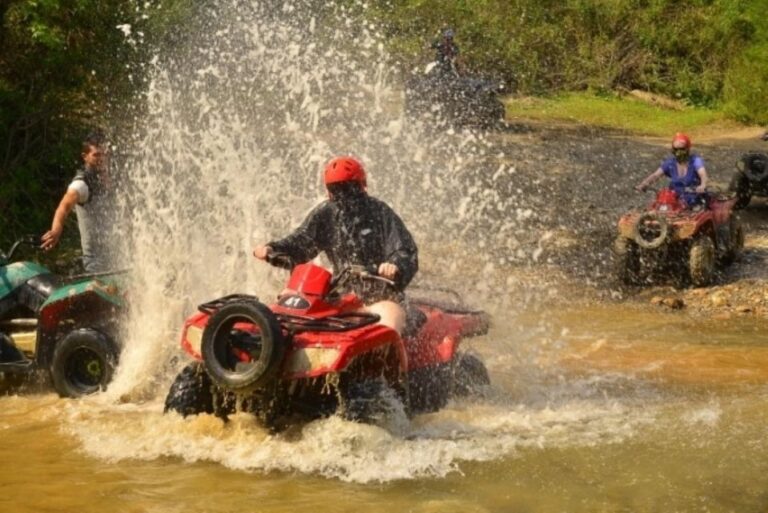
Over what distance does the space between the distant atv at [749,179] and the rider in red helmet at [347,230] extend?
10523 millimetres

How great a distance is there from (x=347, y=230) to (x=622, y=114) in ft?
65.5

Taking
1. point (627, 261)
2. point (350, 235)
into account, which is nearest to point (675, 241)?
point (627, 261)

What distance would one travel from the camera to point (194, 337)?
7.00 m

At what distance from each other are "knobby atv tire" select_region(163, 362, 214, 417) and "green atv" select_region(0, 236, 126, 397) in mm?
1410

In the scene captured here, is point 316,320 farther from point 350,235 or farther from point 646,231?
point 646,231

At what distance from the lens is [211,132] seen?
1159 cm

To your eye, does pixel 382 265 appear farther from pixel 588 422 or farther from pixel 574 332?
pixel 574 332

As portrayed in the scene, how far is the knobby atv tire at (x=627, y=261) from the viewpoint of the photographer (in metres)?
12.9

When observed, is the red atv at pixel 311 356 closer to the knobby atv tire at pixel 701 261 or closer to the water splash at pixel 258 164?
the water splash at pixel 258 164

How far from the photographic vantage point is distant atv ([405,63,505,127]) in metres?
22.1

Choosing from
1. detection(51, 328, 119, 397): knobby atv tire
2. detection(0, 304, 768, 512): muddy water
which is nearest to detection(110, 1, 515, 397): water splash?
detection(51, 328, 119, 397): knobby atv tire

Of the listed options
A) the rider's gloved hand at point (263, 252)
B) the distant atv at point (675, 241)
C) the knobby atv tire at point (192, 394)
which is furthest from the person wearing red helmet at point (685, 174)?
the knobby atv tire at point (192, 394)

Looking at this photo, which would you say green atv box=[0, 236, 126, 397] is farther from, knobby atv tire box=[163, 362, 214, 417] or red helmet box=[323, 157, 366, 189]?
red helmet box=[323, 157, 366, 189]

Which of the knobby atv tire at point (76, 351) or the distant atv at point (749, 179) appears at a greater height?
the distant atv at point (749, 179)
